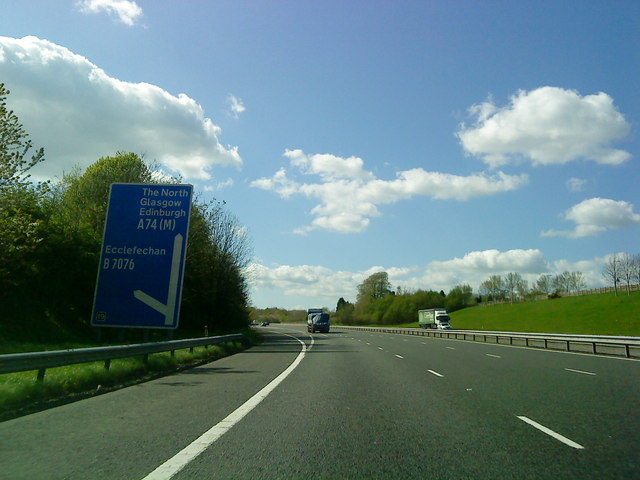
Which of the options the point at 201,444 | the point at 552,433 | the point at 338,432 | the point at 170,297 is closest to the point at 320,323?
the point at 170,297

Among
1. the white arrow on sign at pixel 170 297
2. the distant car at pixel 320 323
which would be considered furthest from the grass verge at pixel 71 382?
the distant car at pixel 320 323

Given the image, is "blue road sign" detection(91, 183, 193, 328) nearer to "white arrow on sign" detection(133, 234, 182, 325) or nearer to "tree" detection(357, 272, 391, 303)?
"white arrow on sign" detection(133, 234, 182, 325)

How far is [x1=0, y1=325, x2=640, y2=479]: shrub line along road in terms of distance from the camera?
5348mm

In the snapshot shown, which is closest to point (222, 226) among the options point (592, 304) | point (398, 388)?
point (398, 388)

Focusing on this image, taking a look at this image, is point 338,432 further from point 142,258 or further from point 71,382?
point 142,258

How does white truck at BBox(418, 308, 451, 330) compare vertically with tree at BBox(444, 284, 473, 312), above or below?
below

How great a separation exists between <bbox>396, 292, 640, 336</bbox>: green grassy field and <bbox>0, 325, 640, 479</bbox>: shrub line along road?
63908 millimetres

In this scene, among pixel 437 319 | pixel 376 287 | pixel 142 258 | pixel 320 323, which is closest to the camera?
pixel 142 258

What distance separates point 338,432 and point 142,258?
1200 cm

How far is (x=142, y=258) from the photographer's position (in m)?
17.2

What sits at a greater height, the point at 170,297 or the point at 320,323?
the point at 320,323

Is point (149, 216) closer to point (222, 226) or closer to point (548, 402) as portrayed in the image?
point (548, 402)

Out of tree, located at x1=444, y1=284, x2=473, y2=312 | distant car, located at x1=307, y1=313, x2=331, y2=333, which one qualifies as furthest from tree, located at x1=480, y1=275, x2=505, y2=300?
distant car, located at x1=307, y1=313, x2=331, y2=333

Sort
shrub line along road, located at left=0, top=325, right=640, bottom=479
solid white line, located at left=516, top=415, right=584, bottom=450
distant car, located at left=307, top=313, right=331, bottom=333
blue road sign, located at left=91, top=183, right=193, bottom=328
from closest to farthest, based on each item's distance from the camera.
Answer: shrub line along road, located at left=0, top=325, right=640, bottom=479, solid white line, located at left=516, top=415, right=584, bottom=450, blue road sign, located at left=91, top=183, right=193, bottom=328, distant car, located at left=307, top=313, right=331, bottom=333
